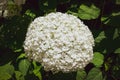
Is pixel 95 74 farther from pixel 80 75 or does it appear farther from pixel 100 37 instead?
pixel 100 37

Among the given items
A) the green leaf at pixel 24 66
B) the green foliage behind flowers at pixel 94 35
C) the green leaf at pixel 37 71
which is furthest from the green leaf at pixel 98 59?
the green leaf at pixel 24 66

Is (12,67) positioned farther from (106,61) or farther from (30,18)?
(106,61)

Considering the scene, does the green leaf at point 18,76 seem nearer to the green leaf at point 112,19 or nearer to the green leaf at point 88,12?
the green leaf at point 88,12

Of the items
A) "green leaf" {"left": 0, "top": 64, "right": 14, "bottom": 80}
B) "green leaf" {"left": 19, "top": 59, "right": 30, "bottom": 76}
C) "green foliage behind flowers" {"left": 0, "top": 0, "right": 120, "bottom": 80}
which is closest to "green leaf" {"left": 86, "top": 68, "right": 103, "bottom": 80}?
"green foliage behind flowers" {"left": 0, "top": 0, "right": 120, "bottom": 80}

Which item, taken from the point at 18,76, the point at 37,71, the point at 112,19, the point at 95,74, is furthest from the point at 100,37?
the point at 18,76

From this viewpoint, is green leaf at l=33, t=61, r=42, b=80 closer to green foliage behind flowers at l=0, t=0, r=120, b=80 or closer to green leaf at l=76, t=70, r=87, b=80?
green foliage behind flowers at l=0, t=0, r=120, b=80

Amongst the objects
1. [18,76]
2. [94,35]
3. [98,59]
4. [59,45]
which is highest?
[59,45]
